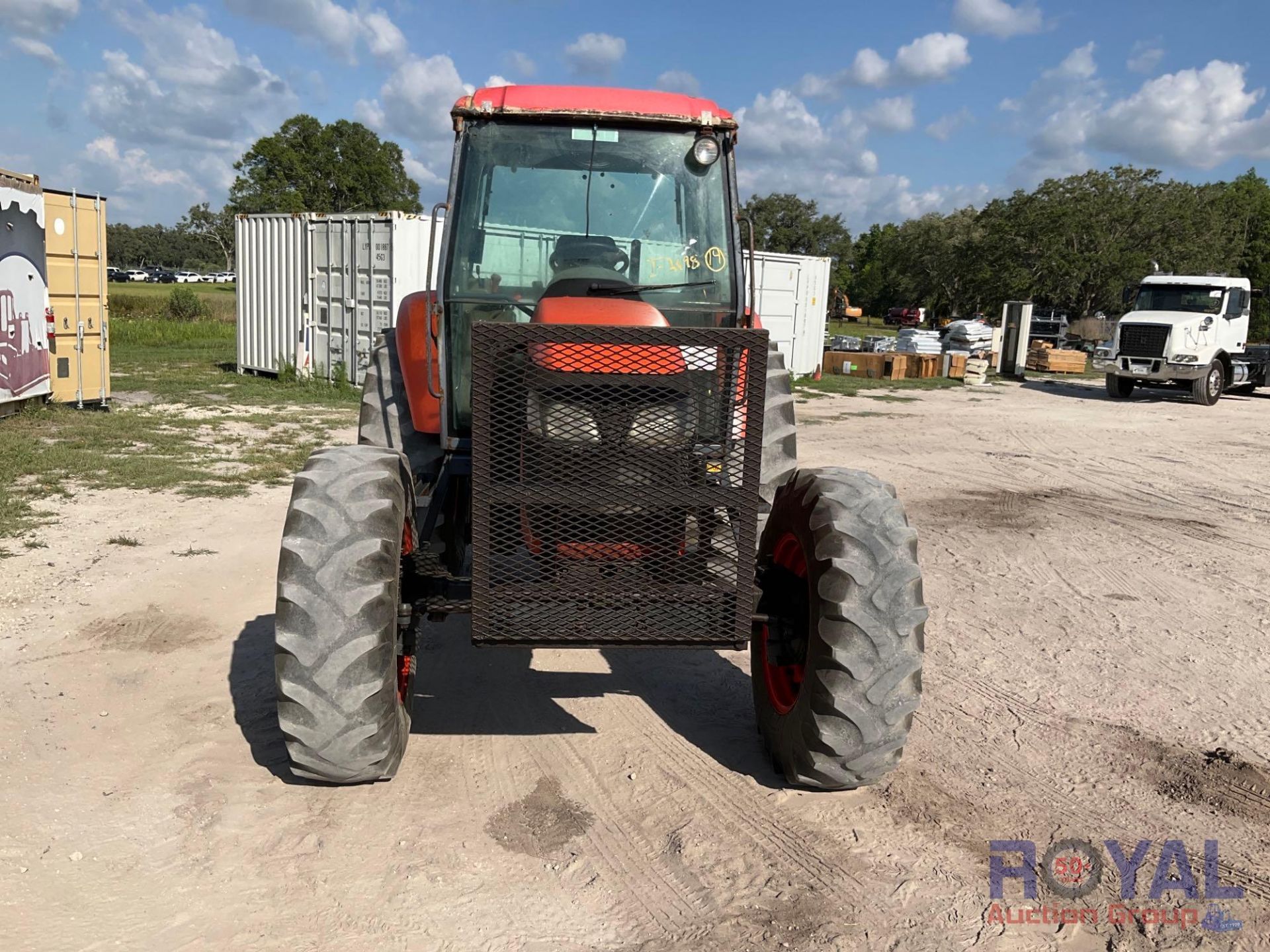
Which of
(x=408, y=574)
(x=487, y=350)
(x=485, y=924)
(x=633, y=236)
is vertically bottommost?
(x=485, y=924)

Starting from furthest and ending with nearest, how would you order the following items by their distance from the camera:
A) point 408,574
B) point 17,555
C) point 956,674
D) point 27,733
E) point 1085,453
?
point 1085,453 < point 17,555 < point 956,674 < point 27,733 < point 408,574

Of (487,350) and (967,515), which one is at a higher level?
(487,350)

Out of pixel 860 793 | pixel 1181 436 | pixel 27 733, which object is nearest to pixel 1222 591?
pixel 860 793

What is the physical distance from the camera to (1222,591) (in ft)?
22.9

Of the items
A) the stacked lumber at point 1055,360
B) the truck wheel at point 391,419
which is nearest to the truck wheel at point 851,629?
the truck wheel at point 391,419

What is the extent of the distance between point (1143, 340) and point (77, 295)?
1888cm

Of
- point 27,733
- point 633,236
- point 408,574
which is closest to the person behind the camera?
point 408,574

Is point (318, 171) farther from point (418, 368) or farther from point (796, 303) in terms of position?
point (418, 368)

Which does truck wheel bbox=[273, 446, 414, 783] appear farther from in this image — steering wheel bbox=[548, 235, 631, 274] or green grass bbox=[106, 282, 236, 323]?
green grass bbox=[106, 282, 236, 323]

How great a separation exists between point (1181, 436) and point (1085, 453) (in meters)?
3.32

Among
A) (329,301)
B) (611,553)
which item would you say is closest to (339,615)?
(611,553)

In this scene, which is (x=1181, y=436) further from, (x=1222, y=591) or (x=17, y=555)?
(x=17, y=555)

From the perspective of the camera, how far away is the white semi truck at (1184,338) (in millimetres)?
20109
